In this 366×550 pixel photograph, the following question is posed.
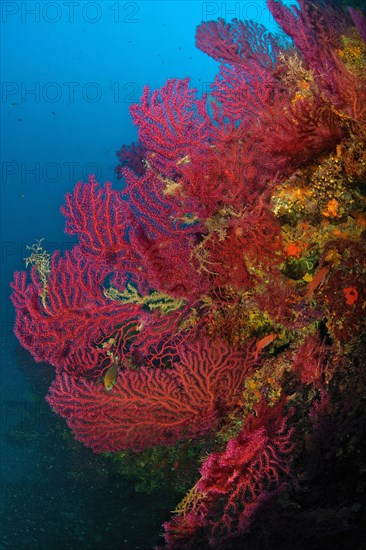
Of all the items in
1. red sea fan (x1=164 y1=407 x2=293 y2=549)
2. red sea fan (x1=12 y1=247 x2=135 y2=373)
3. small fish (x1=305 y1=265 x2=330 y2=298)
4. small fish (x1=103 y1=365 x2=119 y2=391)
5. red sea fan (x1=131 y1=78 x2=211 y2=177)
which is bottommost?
red sea fan (x1=164 y1=407 x2=293 y2=549)

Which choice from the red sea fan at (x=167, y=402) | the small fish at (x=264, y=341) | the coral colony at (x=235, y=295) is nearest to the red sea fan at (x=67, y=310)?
the coral colony at (x=235, y=295)

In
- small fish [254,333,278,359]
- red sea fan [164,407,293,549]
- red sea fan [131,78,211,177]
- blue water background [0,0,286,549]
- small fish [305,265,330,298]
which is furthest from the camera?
blue water background [0,0,286,549]

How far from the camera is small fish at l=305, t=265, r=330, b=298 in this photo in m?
3.41

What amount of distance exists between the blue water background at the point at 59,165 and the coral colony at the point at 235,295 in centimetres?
79

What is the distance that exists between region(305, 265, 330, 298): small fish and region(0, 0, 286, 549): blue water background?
2.76m

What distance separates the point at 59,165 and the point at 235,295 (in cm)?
4926

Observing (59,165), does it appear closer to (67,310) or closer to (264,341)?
Answer: (67,310)

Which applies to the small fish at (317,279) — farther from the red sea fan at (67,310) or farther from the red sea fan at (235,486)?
the red sea fan at (67,310)

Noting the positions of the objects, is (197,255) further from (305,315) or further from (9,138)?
(9,138)

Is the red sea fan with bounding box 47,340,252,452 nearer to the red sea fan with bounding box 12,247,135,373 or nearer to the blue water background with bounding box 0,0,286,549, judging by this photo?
the red sea fan with bounding box 12,247,135,373

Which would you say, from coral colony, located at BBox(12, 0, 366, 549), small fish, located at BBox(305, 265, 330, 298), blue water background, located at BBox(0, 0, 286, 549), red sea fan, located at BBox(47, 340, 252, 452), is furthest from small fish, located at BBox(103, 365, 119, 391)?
small fish, located at BBox(305, 265, 330, 298)

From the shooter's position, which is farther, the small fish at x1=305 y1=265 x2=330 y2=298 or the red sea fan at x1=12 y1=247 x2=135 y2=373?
the red sea fan at x1=12 y1=247 x2=135 y2=373

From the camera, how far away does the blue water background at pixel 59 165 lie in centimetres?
442

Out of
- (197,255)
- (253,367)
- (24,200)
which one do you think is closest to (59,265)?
(197,255)
